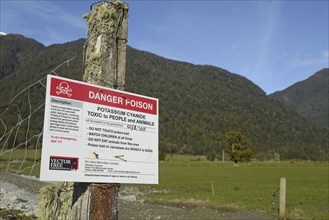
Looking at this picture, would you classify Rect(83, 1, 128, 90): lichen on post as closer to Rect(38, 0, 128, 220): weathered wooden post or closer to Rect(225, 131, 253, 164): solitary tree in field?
Rect(38, 0, 128, 220): weathered wooden post

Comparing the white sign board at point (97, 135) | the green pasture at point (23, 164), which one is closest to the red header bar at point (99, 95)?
the white sign board at point (97, 135)

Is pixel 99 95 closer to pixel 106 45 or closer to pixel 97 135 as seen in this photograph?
pixel 97 135

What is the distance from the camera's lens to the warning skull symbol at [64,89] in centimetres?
330

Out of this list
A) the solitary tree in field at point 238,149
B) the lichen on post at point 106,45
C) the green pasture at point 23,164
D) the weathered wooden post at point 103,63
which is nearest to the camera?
the weathered wooden post at point 103,63

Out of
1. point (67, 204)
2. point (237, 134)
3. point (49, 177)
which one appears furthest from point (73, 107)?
point (237, 134)

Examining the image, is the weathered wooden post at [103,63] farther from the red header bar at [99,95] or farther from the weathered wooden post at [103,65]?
the red header bar at [99,95]

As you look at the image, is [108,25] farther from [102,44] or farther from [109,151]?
[109,151]

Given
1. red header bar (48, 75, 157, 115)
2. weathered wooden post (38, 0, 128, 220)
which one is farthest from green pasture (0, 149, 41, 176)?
red header bar (48, 75, 157, 115)

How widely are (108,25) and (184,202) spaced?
19768mm

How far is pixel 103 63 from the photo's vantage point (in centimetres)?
375

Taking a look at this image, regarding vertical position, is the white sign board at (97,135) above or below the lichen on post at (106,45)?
below

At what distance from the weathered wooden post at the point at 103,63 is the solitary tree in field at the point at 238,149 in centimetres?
9679

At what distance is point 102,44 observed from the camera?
381 cm

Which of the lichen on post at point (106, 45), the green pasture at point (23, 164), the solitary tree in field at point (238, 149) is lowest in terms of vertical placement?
the green pasture at point (23, 164)
